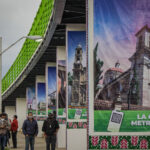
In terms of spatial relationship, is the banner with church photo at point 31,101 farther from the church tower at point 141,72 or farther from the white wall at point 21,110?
the church tower at point 141,72

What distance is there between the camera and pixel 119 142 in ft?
45.5

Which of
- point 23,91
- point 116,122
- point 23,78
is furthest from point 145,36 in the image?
point 23,91

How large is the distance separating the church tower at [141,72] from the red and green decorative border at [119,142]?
888mm

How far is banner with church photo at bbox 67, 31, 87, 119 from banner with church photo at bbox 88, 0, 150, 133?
9.17 metres

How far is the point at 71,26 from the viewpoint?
23.5 metres

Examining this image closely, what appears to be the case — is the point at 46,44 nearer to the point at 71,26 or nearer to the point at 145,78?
the point at 71,26

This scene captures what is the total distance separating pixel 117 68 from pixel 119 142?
182cm

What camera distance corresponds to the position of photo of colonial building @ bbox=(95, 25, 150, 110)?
13867 millimetres

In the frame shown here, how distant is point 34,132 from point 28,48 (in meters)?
22.5

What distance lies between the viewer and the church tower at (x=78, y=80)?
23.3 metres

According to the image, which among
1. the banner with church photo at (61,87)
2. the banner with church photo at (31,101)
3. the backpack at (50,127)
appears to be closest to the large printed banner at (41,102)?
the banner with church photo at (31,101)

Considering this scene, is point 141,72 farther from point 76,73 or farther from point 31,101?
point 31,101

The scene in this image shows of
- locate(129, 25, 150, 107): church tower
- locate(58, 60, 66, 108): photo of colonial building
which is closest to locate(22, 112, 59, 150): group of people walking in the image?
locate(129, 25, 150, 107): church tower

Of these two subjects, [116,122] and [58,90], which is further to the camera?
[58,90]
